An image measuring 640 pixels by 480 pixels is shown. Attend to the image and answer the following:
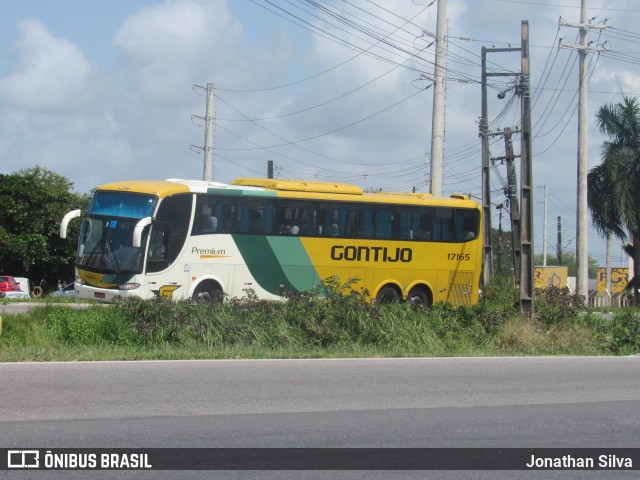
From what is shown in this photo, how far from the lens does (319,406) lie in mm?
10430

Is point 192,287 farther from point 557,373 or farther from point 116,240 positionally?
point 557,373

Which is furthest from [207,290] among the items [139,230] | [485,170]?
[485,170]

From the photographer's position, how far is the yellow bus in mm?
23766

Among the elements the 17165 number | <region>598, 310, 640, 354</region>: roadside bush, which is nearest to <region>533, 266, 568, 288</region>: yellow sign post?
the 17165 number

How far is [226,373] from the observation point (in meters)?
12.3

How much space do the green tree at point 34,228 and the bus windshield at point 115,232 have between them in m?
26.4

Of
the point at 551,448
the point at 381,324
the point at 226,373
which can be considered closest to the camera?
the point at 551,448

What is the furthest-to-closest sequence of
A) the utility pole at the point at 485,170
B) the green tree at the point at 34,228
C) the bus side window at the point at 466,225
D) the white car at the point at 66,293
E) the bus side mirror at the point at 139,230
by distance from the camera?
the green tree at the point at 34,228, the utility pole at the point at 485,170, the white car at the point at 66,293, the bus side window at the point at 466,225, the bus side mirror at the point at 139,230

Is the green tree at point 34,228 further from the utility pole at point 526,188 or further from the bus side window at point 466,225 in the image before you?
the utility pole at point 526,188

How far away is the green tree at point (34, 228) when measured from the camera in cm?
4956

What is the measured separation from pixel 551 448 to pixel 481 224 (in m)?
21.4

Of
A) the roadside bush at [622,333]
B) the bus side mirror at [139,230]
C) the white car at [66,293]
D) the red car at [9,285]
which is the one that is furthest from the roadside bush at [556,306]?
the red car at [9,285]

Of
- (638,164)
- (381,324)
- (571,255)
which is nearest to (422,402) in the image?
(381,324)

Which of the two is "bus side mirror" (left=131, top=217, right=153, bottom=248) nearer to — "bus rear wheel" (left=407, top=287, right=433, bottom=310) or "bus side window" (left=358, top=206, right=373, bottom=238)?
"bus side window" (left=358, top=206, right=373, bottom=238)
